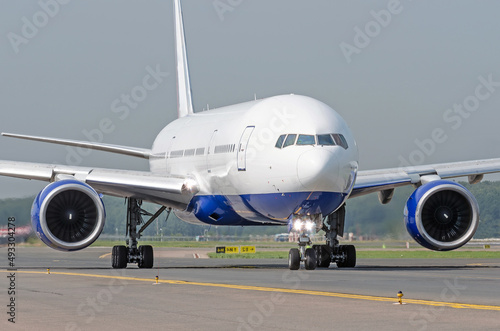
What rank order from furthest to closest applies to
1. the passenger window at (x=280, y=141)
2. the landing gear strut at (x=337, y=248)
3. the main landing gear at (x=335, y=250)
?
the landing gear strut at (x=337, y=248), the main landing gear at (x=335, y=250), the passenger window at (x=280, y=141)

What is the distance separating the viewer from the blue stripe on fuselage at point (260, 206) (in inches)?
961

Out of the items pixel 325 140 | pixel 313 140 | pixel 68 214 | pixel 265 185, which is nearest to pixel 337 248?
pixel 265 185

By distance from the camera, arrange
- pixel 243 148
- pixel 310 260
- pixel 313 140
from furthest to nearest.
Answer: pixel 243 148, pixel 310 260, pixel 313 140

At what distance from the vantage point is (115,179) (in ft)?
93.9

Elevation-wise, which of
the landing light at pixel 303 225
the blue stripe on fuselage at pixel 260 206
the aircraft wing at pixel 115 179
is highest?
the aircraft wing at pixel 115 179

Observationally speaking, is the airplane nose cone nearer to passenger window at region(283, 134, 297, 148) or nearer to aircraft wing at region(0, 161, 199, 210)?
passenger window at region(283, 134, 297, 148)

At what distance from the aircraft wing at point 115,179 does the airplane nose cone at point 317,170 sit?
6.78m

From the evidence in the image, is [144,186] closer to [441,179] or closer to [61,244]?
[61,244]

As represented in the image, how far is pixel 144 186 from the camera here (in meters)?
28.9

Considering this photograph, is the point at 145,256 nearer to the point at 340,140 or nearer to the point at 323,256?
the point at 323,256

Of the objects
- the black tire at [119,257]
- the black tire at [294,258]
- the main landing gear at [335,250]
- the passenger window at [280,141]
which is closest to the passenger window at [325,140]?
the passenger window at [280,141]

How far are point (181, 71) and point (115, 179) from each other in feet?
47.0

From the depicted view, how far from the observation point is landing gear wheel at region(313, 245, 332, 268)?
29.3 m

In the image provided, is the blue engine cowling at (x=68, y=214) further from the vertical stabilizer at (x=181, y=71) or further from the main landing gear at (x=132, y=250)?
the vertical stabilizer at (x=181, y=71)
